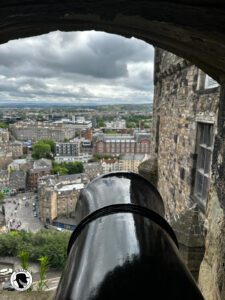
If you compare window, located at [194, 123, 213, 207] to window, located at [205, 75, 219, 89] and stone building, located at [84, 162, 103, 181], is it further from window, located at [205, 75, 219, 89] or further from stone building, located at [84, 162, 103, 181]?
stone building, located at [84, 162, 103, 181]

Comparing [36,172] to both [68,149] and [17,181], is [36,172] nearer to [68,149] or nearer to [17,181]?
[17,181]

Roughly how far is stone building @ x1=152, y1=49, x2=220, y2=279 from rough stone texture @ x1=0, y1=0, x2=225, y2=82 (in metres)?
1.72

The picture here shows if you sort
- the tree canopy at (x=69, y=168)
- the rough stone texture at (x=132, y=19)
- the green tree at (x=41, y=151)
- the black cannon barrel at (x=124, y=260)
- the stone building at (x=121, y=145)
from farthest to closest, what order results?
the stone building at (x=121, y=145) < the green tree at (x=41, y=151) < the tree canopy at (x=69, y=168) < the rough stone texture at (x=132, y=19) < the black cannon barrel at (x=124, y=260)

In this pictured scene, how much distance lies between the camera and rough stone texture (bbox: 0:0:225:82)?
1.19 meters

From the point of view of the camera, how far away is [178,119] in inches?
202

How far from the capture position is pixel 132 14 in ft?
4.25

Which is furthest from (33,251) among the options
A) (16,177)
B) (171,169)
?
(16,177)

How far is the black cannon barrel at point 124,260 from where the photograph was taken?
108cm

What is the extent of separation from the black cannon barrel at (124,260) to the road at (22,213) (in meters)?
39.5

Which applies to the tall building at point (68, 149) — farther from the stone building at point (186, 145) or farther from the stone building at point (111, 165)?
the stone building at point (186, 145)

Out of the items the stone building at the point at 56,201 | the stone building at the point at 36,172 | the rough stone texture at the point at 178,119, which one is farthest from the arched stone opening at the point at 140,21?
the stone building at the point at 36,172

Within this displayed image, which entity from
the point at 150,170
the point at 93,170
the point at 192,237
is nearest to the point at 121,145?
the point at 93,170

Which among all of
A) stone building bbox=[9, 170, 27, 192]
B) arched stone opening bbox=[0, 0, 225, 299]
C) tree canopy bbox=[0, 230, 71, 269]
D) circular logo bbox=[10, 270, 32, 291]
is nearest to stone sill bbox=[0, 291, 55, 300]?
circular logo bbox=[10, 270, 32, 291]

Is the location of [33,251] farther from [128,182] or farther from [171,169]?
[128,182]
